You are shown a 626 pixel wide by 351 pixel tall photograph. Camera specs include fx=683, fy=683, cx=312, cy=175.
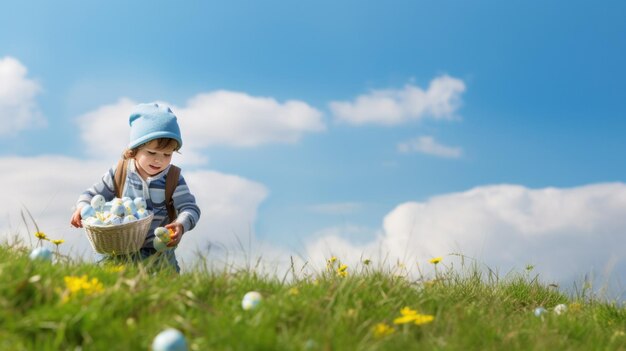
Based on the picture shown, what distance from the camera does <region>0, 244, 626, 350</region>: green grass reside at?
10.6 ft

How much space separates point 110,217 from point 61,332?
3.56m

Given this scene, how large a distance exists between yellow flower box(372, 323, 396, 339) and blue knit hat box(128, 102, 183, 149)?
3887 millimetres

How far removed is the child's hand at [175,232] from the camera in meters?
6.82

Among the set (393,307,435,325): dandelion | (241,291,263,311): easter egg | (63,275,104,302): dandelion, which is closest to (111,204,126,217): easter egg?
(63,275,104,302): dandelion

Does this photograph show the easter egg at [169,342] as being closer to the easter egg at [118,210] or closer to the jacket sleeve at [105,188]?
the easter egg at [118,210]

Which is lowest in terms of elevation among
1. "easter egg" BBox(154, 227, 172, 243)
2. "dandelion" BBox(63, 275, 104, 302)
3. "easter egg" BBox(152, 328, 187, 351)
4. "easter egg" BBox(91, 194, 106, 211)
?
"easter egg" BBox(152, 328, 187, 351)

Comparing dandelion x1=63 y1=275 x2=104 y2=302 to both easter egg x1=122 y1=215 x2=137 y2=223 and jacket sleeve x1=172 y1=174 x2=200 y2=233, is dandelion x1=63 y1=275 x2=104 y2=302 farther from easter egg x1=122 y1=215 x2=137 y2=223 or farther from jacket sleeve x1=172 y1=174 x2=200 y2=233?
jacket sleeve x1=172 y1=174 x2=200 y2=233

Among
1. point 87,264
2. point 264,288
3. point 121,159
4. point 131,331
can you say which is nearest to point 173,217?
point 121,159

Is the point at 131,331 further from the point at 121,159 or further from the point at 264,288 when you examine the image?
the point at 121,159

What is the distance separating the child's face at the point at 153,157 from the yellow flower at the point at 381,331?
13.0 ft

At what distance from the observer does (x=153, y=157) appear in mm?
7117

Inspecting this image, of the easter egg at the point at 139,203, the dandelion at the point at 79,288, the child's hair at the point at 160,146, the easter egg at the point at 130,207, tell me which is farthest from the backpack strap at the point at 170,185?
the dandelion at the point at 79,288

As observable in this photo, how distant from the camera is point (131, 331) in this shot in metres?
3.20

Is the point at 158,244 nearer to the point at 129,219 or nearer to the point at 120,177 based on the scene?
the point at 129,219
